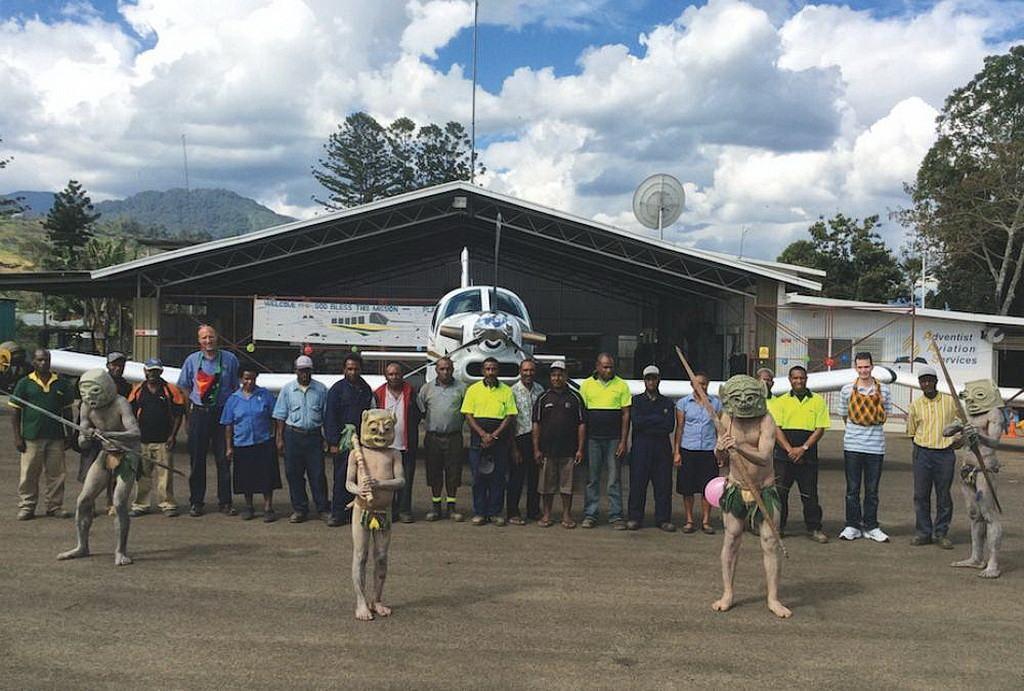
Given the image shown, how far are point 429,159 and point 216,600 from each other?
5920cm

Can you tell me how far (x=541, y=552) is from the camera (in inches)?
281

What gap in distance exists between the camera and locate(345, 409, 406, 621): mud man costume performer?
16.9ft

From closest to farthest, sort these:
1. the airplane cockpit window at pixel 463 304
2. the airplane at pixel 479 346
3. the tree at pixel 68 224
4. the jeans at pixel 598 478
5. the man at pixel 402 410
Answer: the man at pixel 402 410
the jeans at pixel 598 478
the airplane at pixel 479 346
the airplane cockpit window at pixel 463 304
the tree at pixel 68 224

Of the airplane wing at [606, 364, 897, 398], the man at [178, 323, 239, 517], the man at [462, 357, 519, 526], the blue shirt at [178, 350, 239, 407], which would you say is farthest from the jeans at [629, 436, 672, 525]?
the airplane wing at [606, 364, 897, 398]

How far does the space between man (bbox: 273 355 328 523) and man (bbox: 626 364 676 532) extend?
3.23m

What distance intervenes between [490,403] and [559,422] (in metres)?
0.74

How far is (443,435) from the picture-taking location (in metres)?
8.41

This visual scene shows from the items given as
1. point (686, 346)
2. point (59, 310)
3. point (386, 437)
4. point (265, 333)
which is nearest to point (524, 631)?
point (386, 437)

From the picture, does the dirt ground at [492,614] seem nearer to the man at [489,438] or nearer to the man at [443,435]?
the man at [489,438]

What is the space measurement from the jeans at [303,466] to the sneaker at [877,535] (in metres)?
5.57

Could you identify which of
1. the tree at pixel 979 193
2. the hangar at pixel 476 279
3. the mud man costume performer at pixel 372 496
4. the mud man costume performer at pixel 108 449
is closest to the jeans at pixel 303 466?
the mud man costume performer at pixel 108 449

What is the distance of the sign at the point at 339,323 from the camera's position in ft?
70.6

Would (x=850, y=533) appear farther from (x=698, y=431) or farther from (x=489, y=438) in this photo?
(x=489, y=438)

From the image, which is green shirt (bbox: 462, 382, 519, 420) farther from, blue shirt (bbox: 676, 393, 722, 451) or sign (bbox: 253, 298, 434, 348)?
sign (bbox: 253, 298, 434, 348)
